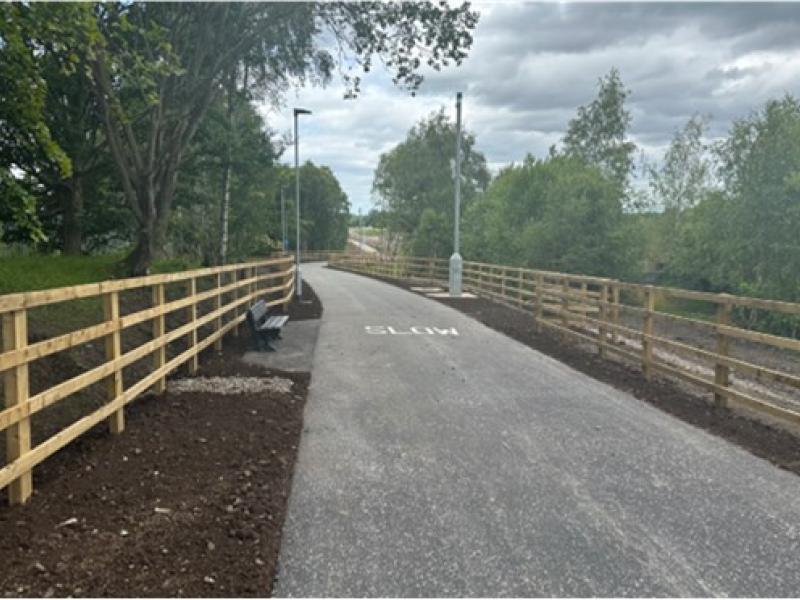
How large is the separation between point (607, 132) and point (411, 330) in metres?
32.0

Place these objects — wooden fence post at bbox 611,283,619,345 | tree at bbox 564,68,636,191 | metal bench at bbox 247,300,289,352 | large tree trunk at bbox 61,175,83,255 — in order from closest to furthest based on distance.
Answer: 1. wooden fence post at bbox 611,283,619,345
2. metal bench at bbox 247,300,289,352
3. large tree trunk at bbox 61,175,83,255
4. tree at bbox 564,68,636,191

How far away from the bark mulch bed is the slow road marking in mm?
1046

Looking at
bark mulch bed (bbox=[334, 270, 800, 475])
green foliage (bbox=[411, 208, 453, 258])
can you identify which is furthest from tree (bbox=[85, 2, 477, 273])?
green foliage (bbox=[411, 208, 453, 258])

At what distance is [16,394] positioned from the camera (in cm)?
338

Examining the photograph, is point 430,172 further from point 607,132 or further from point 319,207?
point 319,207

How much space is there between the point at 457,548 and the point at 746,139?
2361cm

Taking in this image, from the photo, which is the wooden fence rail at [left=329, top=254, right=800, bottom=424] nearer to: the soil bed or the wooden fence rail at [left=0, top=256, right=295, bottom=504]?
the soil bed

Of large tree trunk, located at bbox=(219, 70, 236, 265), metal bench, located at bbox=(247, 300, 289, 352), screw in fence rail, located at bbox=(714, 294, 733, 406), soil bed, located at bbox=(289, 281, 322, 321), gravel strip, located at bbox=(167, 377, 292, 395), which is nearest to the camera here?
screw in fence rail, located at bbox=(714, 294, 733, 406)

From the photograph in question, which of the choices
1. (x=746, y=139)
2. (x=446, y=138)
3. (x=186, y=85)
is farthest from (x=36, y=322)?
(x=446, y=138)

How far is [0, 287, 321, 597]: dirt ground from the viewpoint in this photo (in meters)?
2.75

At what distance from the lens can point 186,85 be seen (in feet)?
42.1

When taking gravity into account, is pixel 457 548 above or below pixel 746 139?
below

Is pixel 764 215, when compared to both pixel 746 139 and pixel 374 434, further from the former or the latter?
pixel 374 434

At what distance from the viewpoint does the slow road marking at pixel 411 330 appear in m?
11.2
